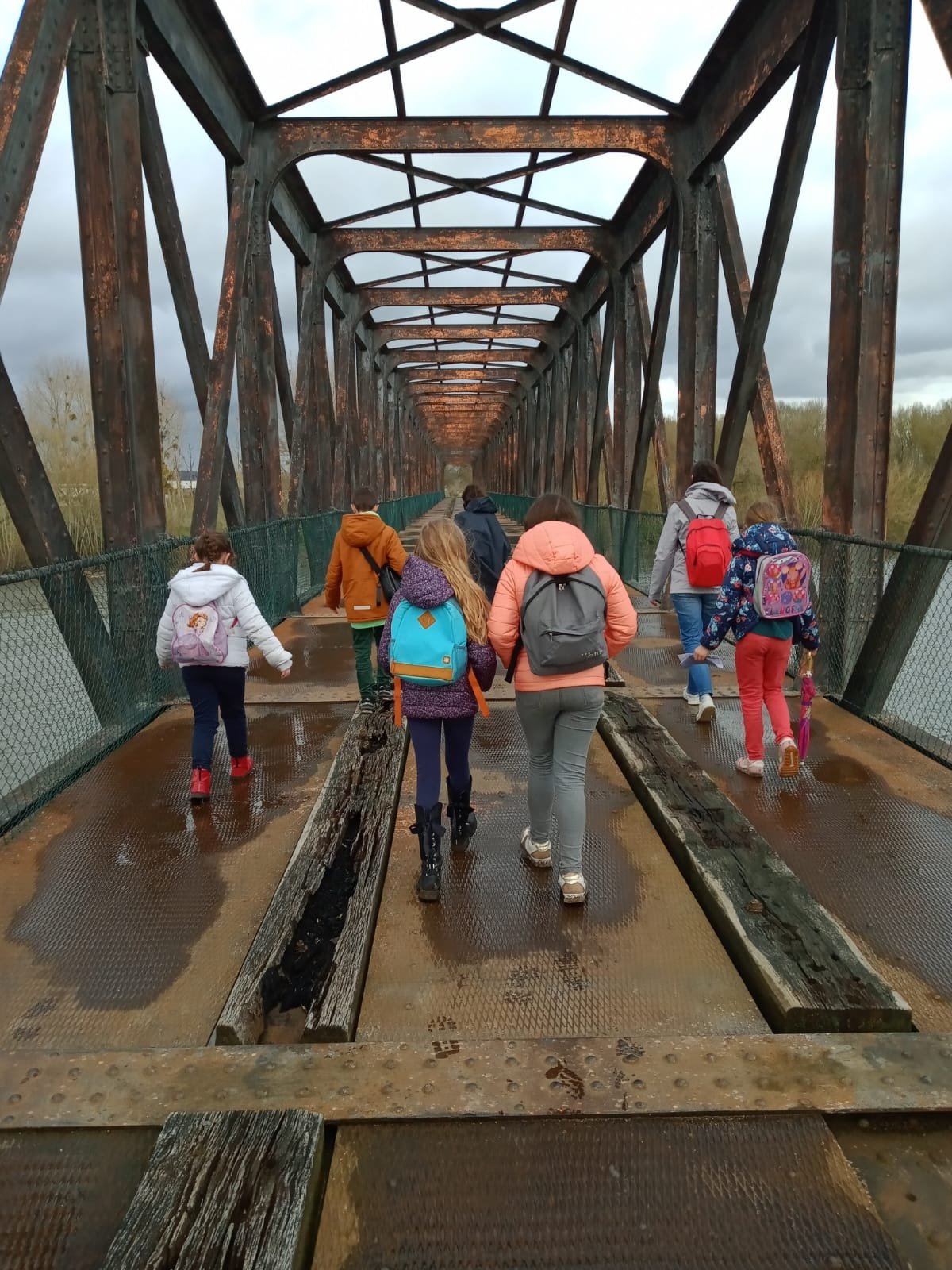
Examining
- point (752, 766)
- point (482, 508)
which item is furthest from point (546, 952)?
point (482, 508)

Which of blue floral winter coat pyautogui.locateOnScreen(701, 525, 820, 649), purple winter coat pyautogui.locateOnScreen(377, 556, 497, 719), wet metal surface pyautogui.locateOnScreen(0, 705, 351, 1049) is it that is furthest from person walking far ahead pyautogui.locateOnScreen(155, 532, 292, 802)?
blue floral winter coat pyautogui.locateOnScreen(701, 525, 820, 649)

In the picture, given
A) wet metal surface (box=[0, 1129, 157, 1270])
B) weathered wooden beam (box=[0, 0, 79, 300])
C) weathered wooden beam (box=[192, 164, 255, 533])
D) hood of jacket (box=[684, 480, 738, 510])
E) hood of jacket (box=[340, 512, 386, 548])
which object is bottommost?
wet metal surface (box=[0, 1129, 157, 1270])

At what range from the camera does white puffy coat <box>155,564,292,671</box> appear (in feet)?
13.1

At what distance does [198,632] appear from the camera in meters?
3.96

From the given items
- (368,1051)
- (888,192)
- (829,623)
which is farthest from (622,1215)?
(888,192)

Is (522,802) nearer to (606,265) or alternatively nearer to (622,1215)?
(622,1215)

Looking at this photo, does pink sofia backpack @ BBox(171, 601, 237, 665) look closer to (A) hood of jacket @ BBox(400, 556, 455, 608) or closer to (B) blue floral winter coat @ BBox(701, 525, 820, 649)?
(A) hood of jacket @ BBox(400, 556, 455, 608)

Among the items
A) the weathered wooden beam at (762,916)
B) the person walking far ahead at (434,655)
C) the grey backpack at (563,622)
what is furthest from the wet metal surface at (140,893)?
the weathered wooden beam at (762,916)

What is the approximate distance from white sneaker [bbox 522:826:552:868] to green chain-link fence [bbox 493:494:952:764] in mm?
2316

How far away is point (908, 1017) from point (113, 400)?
5.21m

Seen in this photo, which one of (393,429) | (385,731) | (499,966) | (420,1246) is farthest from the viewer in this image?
(393,429)

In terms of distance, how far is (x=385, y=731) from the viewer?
15.7ft

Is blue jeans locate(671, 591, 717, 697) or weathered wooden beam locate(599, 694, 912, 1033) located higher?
blue jeans locate(671, 591, 717, 697)

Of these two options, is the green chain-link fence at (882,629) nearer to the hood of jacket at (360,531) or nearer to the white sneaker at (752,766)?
the white sneaker at (752,766)
